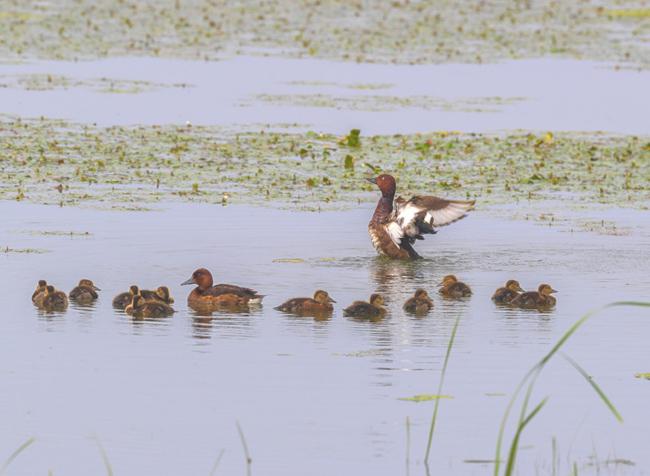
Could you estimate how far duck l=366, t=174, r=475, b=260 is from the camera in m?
18.7

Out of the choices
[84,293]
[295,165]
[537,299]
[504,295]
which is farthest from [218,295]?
[295,165]

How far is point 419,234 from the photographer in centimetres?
1903

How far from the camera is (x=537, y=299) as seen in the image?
1549 centimetres

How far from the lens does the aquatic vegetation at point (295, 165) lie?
70.9 ft

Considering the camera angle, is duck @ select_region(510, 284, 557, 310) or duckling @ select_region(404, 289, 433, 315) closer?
duckling @ select_region(404, 289, 433, 315)

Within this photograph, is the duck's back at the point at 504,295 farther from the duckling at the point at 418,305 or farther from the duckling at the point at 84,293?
the duckling at the point at 84,293

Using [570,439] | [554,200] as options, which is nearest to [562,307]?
[570,439]

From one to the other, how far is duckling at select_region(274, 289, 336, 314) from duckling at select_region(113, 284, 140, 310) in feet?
4.50

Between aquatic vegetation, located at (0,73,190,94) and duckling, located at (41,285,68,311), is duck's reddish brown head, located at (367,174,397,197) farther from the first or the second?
aquatic vegetation, located at (0,73,190,94)

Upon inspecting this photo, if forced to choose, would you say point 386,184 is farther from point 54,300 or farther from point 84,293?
point 54,300

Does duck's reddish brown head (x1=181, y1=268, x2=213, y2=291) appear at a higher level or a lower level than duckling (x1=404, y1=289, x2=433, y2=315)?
higher

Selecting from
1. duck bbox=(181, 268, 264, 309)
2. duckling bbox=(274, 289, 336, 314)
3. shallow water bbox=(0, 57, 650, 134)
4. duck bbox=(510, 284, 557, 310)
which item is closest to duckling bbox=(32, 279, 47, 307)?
duck bbox=(181, 268, 264, 309)

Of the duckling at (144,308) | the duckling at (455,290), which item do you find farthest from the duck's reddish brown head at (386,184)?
the duckling at (144,308)

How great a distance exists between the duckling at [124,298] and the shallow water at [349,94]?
12.6 m
